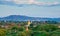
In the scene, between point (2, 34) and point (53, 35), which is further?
point (2, 34)

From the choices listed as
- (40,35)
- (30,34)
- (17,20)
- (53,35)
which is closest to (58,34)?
(53,35)

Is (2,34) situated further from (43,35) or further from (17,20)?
(17,20)

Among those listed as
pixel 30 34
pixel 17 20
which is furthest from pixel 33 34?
pixel 17 20

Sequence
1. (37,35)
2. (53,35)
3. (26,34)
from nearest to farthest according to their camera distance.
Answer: (53,35)
(37,35)
(26,34)

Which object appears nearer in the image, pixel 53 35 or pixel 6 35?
pixel 53 35

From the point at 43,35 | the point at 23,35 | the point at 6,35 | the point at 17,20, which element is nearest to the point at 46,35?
the point at 43,35

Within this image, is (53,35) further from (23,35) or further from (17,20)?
(17,20)

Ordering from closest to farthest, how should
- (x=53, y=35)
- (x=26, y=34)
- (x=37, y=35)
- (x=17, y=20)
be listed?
1. (x=53, y=35)
2. (x=37, y=35)
3. (x=26, y=34)
4. (x=17, y=20)

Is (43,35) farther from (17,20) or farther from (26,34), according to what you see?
(17,20)

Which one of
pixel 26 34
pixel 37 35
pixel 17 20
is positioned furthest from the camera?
pixel 17 20
